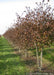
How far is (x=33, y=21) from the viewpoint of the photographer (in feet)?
33.1

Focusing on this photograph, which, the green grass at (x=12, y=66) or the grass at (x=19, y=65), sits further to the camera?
the grass at (x=19, y=65)

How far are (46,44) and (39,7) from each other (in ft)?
8.92

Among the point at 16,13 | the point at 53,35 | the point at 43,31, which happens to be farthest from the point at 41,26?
the point at 16,13

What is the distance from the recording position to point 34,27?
9.88m

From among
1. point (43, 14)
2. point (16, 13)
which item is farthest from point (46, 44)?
point (16, 13)

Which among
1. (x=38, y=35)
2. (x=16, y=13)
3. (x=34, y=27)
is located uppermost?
(x=16, y=13)

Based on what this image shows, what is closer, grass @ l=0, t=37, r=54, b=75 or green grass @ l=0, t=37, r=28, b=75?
green grass @ l=0, t=37, r=28, b=75

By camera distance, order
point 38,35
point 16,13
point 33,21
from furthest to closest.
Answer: point 16,13 < point 33,21 < point 38,35

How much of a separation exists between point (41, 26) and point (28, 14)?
1.66m

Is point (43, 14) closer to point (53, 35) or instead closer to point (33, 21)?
point (33, 21)

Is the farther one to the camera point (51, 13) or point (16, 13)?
point (16, 13)

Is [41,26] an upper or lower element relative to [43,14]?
lower

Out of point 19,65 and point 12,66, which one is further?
point 19,65

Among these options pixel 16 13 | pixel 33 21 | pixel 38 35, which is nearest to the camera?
pixel 38 35
